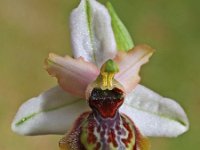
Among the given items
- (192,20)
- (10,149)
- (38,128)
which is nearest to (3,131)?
(10,149)

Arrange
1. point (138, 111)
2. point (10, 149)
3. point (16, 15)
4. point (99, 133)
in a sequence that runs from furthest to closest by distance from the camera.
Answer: point (16, 15) → point (10, 149) → point (138, 111) → point (99, 133)

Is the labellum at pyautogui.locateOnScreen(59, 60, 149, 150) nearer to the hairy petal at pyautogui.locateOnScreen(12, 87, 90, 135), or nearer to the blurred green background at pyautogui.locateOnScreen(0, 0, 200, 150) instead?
the hairy petal at pyautogui.locateOnScreen(12, 87, 90, 135)

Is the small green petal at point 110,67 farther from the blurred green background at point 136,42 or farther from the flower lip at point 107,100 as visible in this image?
the blurred green background at point 136,42

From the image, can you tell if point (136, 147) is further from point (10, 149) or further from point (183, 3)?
point (183, 3)

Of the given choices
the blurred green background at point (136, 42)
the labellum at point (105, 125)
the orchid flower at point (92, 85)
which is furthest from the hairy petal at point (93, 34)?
the blurred green background at point (136, 42)

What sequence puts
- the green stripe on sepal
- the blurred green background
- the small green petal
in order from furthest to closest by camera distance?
1. the blurred green background
2. the green stripe on sepal
3. the small green petal

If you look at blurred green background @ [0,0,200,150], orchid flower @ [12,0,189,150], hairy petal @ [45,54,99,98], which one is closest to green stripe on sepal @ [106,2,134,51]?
orchid flower @ [12,0,189,150]
